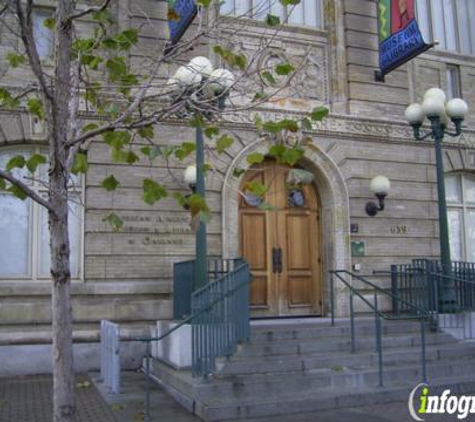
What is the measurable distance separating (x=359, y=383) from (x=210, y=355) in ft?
7.36

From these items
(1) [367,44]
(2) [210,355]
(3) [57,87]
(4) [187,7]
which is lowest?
(2) [210,355]

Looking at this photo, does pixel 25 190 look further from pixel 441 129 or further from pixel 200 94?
pixel 441 129

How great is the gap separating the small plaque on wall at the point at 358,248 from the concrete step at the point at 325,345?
2577mm

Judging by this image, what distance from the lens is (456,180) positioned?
14664mm

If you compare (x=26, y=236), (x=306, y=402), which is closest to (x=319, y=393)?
(x=306, y=402)

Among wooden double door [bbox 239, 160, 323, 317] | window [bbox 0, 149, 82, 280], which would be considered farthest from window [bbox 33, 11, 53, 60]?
wooden double door [bbox 239, 160, 323, 317]

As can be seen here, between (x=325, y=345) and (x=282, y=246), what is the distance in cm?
341

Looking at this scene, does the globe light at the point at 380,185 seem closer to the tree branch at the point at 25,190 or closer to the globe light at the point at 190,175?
the globe light at the point at 190,175

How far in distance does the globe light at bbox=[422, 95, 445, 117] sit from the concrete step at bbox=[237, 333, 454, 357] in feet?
14.1

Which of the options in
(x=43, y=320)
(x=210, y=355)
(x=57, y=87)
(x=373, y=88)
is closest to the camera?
(x=57, y=87)

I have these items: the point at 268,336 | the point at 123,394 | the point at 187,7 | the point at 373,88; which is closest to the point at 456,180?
the point at 373,88

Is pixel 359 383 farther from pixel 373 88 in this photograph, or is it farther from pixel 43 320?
pixel 373 88

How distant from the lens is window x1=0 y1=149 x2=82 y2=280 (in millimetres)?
11195

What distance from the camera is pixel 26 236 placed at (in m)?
11.3
